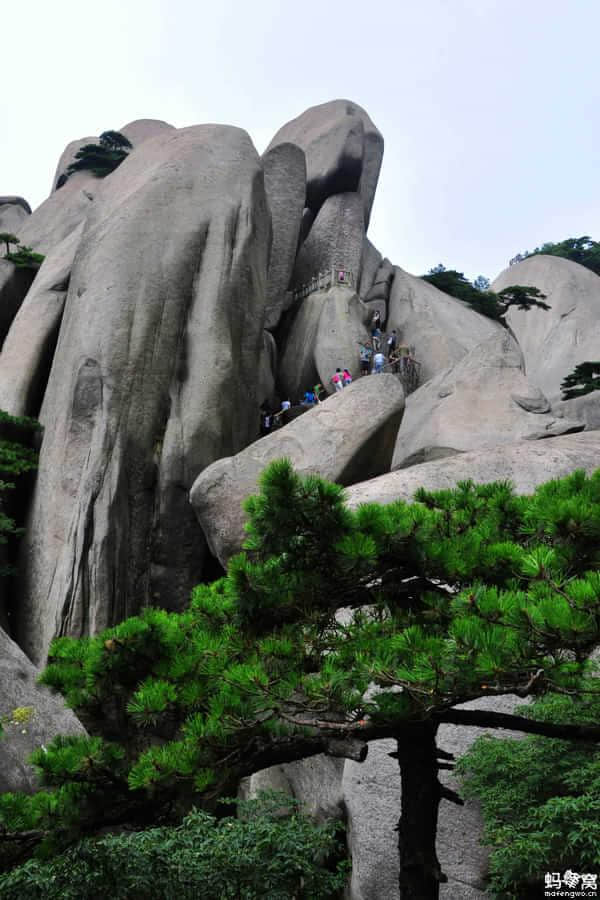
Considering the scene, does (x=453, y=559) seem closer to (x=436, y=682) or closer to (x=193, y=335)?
(x=436, y=682)

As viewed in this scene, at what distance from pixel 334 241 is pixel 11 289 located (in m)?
8.28

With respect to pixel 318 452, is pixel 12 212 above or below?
above

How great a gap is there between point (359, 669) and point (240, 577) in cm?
74

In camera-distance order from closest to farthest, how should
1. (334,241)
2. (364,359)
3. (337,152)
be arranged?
(364,359) < (334,241) < (337,152)

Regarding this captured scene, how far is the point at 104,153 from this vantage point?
22531mm

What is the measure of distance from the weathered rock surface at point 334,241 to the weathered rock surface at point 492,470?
11.6m

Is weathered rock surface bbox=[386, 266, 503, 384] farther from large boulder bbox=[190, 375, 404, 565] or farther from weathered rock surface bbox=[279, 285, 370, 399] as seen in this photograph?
large boulder bbox=[190, 375, 404, 565]

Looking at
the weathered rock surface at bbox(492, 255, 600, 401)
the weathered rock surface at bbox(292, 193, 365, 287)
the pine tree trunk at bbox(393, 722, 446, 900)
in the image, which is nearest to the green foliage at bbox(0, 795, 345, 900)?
the pine tree trunk at bbox(393, 722, 446, 900)

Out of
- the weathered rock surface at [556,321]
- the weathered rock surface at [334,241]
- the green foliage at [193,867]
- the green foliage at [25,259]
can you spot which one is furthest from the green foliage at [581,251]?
the green foliage at [193,867]

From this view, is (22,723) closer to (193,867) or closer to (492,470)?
(193,867)

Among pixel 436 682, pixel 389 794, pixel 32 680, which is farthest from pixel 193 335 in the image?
pixel 436 682

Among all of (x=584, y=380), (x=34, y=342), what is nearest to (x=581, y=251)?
(x=584, y=380)

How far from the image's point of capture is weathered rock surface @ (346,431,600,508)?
9125mm

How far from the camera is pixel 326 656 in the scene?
11.5 feet
